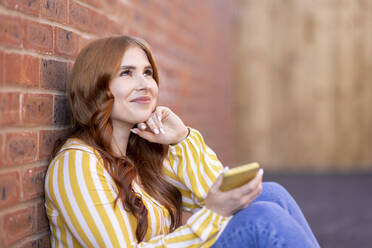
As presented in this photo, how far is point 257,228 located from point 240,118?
436cm

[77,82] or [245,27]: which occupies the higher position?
[245,27]

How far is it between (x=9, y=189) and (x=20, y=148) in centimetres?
11

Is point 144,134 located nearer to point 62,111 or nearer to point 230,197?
point 62,111

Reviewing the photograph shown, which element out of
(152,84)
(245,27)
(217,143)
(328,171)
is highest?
(245,27)

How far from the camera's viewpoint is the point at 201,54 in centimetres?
366

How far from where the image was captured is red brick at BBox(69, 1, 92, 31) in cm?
140

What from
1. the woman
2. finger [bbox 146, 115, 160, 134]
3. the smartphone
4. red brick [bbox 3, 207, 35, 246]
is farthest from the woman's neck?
the smartphone

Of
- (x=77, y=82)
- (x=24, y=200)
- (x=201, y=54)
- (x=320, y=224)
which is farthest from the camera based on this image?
(x=201, y=54)

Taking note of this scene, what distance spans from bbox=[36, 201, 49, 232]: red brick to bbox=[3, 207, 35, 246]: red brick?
27 millimetres

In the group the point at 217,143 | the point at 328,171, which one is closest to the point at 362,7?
the point at 328,171

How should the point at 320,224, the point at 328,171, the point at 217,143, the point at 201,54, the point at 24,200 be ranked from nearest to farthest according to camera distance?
the point at 24,200, the point at 320,224, the point at 201,54, the point at 217,143, the point at 328,171

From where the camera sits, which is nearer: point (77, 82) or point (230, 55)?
point (77, 82)

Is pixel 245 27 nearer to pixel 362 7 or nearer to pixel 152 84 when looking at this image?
pixel 362 7

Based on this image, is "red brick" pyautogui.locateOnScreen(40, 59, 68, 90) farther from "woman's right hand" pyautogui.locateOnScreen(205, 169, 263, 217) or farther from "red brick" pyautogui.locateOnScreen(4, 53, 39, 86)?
"woman's right hand" pyautogui.locateOnScreen(205, 169, 263, 217)
